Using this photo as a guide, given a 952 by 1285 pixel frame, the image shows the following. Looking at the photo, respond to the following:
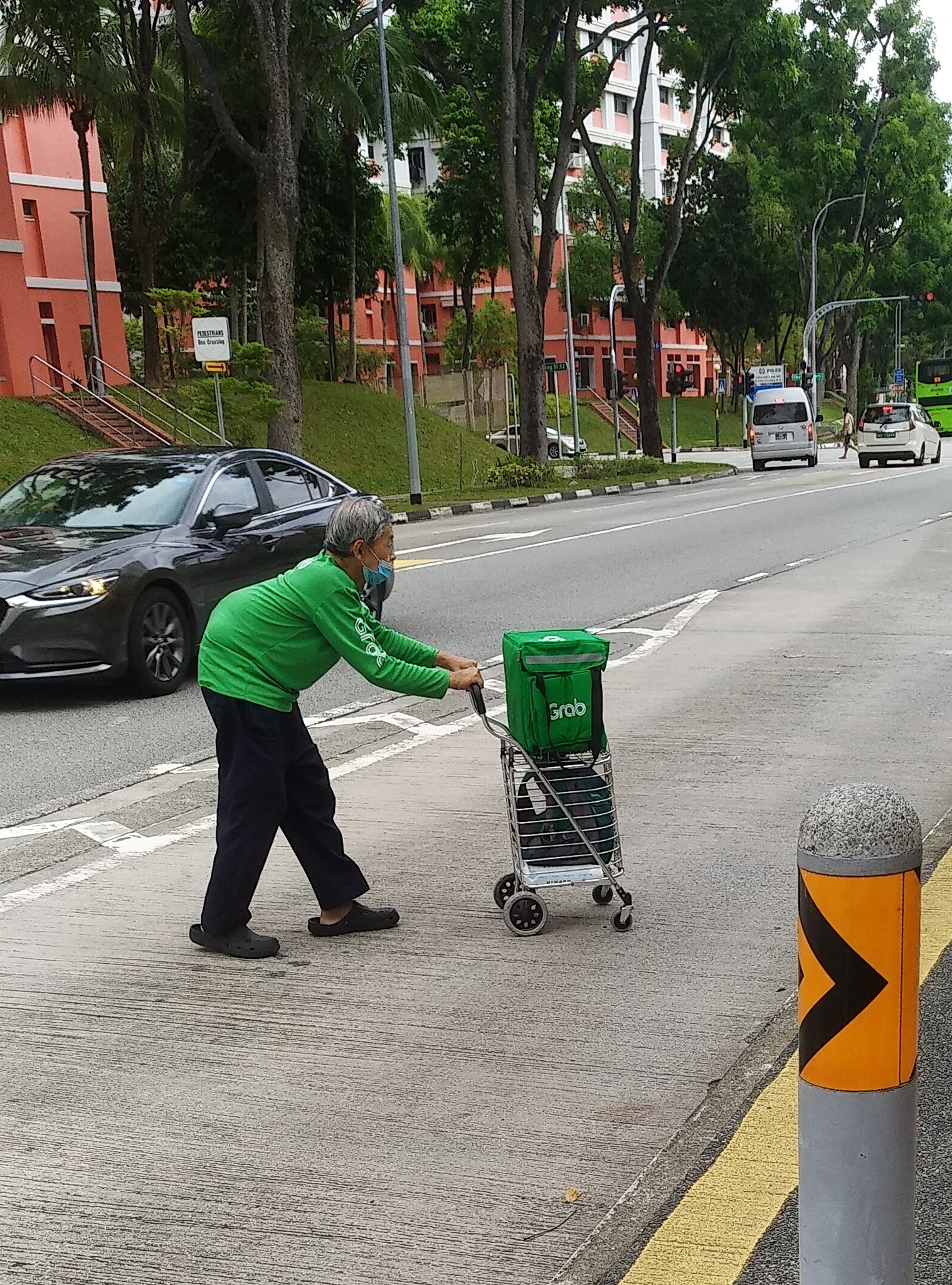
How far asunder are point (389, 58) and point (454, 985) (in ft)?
116

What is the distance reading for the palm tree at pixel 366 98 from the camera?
37656 millimetres

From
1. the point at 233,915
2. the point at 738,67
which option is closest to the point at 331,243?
the point at 738,67

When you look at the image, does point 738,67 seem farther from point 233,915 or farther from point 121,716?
point 233,915

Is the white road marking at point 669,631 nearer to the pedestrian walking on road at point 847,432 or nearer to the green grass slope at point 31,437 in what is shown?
the green grass slope at point 31,437

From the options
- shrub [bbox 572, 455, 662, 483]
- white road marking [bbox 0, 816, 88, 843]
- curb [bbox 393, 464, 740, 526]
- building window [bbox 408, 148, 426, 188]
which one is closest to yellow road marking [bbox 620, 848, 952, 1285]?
white road marking [bbox 0, 816, 88, 843]

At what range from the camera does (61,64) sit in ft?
100.0

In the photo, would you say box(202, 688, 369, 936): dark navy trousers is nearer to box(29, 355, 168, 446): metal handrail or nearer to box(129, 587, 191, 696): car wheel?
box(129, 587, 191, 696): car wheel

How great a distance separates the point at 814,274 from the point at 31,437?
34.4 m

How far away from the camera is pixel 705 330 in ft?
229

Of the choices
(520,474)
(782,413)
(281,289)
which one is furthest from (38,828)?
(782,413)

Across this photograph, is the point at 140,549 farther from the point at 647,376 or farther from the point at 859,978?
the point at 647,376

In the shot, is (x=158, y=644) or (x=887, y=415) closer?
(x=158, y=644)

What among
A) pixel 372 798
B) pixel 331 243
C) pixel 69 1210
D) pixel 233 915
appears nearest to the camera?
pixel 69 1210

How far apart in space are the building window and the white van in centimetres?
4097
